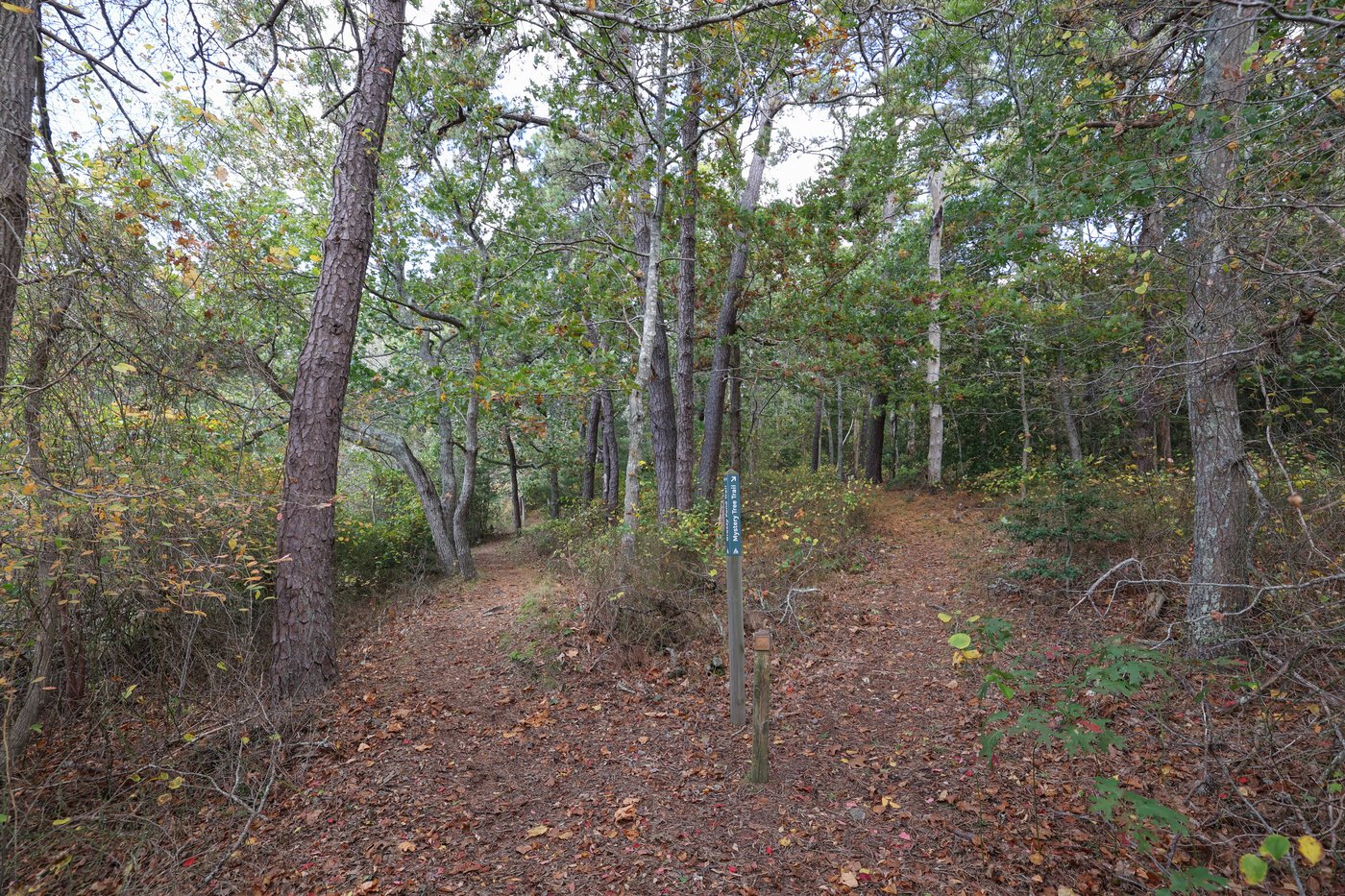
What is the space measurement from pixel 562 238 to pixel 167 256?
19.0ft

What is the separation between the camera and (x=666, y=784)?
409cm

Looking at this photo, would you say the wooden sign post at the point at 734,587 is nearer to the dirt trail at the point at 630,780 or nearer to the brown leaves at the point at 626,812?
the dirt trail at the point at 630,780

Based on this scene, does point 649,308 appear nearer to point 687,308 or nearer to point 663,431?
point 687,308

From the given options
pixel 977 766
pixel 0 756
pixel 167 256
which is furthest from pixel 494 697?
pixel 167 256

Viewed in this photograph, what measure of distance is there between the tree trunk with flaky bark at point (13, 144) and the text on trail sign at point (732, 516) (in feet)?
15.0

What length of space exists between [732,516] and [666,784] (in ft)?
6.72

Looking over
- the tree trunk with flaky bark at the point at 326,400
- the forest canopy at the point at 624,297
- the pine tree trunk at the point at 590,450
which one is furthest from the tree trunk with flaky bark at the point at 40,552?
the pine tree trunk at the point at 590,450

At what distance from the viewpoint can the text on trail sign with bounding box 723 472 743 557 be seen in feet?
14.4

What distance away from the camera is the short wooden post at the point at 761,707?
383cm

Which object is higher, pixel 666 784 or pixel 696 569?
pixel 696 569

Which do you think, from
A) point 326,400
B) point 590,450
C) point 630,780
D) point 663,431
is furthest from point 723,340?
point 630,780

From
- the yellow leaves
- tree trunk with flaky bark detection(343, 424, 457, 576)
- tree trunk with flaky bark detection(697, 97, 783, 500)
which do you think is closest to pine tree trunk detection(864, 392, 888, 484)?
tree trunk with flaky bark detection(697, 97, 783, 500)

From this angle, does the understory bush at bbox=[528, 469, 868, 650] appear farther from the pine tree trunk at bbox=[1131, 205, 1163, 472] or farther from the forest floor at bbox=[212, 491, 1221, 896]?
the pine tree trunk at bbox=[1131, 205, 1163, 472]

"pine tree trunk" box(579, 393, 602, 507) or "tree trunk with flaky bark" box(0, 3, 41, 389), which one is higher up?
"tree trunk with flaky bark" box(0, 3, 41, 389)
